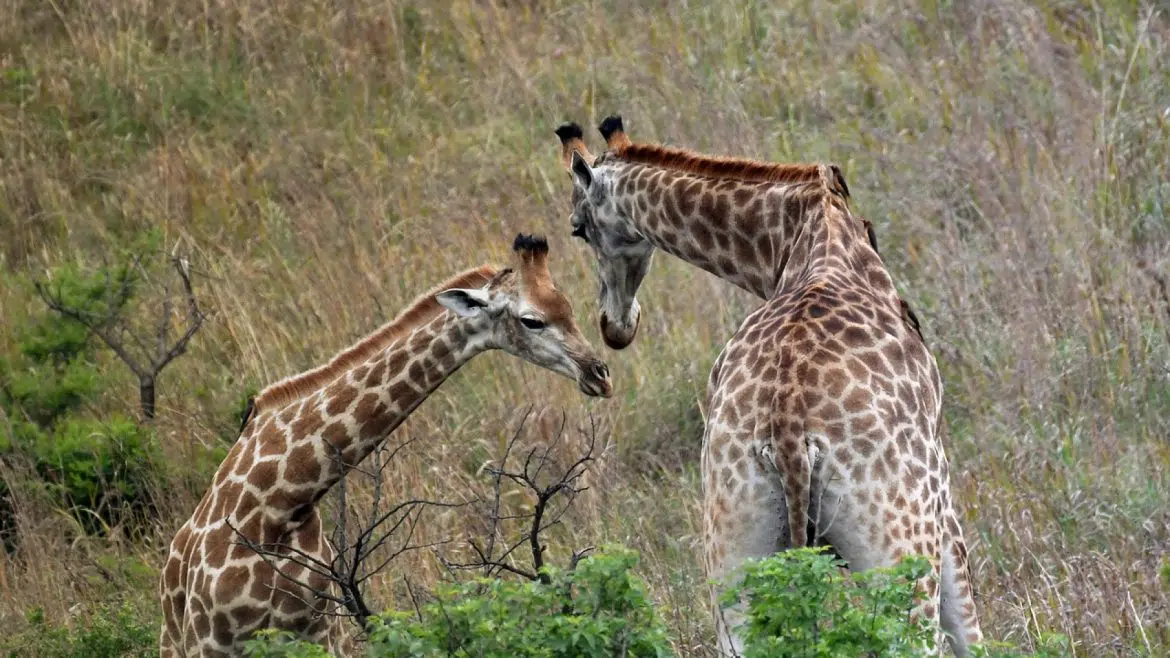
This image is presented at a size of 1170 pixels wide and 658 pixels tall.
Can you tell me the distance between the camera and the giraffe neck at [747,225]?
6.17 metres

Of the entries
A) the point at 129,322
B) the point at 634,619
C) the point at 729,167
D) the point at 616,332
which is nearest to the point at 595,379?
the point at 729,167

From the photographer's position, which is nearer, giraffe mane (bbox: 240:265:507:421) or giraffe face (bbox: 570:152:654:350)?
giraffe mane (bbox: 240:265:507:421)

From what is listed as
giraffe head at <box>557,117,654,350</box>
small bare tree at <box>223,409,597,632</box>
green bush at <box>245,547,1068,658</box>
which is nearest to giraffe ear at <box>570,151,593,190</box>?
giraffe head at <box>557,117,654,350</box>

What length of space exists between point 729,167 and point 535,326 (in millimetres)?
1280

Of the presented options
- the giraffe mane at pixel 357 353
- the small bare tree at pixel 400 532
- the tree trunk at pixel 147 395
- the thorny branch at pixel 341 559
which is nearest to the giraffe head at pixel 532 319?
the giraffe mane at pixel 357 353

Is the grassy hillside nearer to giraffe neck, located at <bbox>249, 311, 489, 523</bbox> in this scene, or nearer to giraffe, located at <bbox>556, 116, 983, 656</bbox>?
giraffe, located at <bbox>556, 116, 983, 656</bbox>

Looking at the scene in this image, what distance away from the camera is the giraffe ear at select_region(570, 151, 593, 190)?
7590 millimetres

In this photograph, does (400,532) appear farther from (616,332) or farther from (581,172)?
(581,172)

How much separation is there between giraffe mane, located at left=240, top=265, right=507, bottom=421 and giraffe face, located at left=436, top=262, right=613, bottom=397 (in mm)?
135

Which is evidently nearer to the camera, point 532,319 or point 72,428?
point 532,319

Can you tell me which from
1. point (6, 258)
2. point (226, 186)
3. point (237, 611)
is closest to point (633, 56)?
point (226, 186)

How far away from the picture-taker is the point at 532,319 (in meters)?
6.30

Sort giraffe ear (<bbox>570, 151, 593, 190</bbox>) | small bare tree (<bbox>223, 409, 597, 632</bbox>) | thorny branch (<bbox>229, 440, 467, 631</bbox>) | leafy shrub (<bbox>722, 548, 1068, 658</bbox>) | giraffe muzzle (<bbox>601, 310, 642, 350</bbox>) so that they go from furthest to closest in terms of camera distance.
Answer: giraffe muzzle (<bbox>601, 310, 642, 350</bbox>) < giraffe ear (<bbox>570, 151, 593, 190</bbox>) < small bare tree (<bbox>223, 409, 597, 632</bbox>) < thorny branch (<bbox>229, 440, 467, 631</bbox>) < leafy shrub (<bbox>722, 548, 1068, 658</bbox>)

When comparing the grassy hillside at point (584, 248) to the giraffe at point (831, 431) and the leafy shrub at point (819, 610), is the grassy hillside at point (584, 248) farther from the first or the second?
the leafy shrub at point (819, 610)
